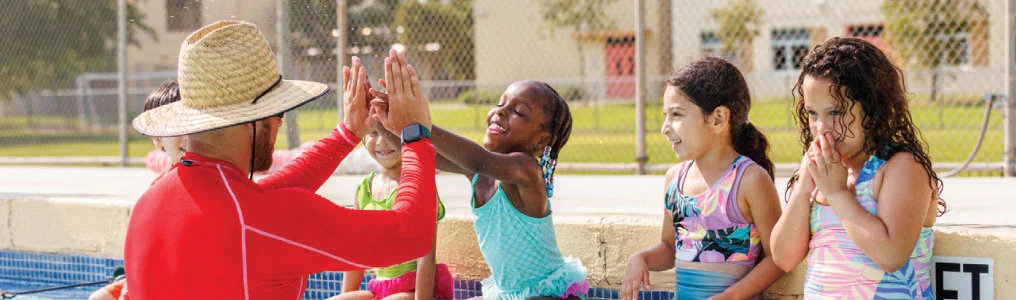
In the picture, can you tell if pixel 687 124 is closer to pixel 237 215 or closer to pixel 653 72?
pixel 237 215

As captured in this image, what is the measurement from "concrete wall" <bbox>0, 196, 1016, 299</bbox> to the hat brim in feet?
5.78

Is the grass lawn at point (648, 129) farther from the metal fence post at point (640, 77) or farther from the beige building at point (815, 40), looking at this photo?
the metal fence post at point (640, 77)

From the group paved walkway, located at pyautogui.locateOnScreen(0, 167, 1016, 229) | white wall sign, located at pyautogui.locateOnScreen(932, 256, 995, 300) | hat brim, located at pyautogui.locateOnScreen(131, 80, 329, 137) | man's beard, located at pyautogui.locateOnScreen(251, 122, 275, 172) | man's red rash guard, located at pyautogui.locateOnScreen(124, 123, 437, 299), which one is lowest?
white wall sign, located at pyautogui.locateOnScreen(932, 256, 995, 300)

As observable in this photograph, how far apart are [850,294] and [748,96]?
2.68 feet

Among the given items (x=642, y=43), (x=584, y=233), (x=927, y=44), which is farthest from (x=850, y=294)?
(x=927, y=44)

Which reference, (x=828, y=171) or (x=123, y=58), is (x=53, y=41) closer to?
(x=123, y=58)

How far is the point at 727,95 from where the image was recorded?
11.0 ft

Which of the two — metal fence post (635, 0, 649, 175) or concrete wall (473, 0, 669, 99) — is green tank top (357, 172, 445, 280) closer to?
metal fence post (635, 0, 649, 175)

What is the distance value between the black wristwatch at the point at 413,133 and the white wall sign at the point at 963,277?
1.87m

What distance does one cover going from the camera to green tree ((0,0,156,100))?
13633mm

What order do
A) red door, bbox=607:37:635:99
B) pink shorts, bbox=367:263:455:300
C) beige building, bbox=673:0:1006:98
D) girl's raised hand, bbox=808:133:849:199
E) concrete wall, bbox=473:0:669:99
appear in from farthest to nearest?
red door, bbox=607:37:635:99, concrete wall, bbox=473:0:669:99, beige building, bbox=673:0:1006:98, pink shorts, bbox=367:263:455:300, girl's raised hand, bbox=808:133:849:199

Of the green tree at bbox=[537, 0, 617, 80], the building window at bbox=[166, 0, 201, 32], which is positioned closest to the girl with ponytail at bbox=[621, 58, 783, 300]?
the building window at bbox=[166, 0, 201, 32]

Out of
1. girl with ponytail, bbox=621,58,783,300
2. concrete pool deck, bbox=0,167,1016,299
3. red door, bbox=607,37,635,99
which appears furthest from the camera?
red door, bbox=607,37,635,99

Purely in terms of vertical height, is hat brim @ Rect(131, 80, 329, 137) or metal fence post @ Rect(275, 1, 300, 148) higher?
metal fence post @ Rect(275, 1, 300, 148)
